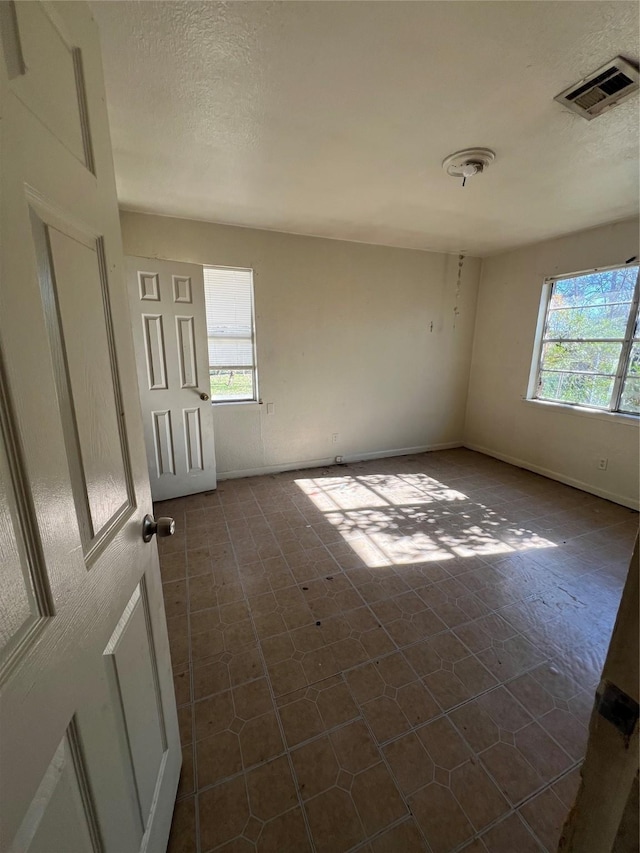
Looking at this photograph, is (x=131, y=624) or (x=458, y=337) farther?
(x=458, y=337)

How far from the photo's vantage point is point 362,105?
1.54 m

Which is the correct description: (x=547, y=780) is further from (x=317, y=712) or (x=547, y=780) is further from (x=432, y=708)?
(x=317, y=712)

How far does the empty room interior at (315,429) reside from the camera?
0.48 m

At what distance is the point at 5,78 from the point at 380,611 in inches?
87.1

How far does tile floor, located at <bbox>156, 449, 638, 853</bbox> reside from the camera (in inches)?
42.8

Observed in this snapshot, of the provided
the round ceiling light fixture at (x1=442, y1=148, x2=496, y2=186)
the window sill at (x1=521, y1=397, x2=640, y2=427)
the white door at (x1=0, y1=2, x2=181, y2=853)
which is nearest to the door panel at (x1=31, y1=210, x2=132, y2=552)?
the white door at (x1=0, y1=2, x2=181, y2=853)

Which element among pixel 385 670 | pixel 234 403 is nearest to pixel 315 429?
pixel 234 403

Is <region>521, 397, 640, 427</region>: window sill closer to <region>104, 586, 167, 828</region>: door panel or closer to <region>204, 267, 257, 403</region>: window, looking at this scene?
<region>204, 267, 257, 403</region>: window

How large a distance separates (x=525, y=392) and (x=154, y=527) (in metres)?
4.21

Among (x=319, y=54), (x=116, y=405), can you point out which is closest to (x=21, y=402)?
(x=116, y=405)

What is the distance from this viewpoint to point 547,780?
118 centimetres

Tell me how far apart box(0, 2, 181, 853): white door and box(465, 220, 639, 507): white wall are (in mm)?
3946

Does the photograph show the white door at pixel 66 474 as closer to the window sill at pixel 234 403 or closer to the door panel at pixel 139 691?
the door panel at pixel 139 691

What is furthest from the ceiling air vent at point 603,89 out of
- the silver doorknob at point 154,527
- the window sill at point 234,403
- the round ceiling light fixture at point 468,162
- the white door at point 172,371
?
the window sill at point 234,403
